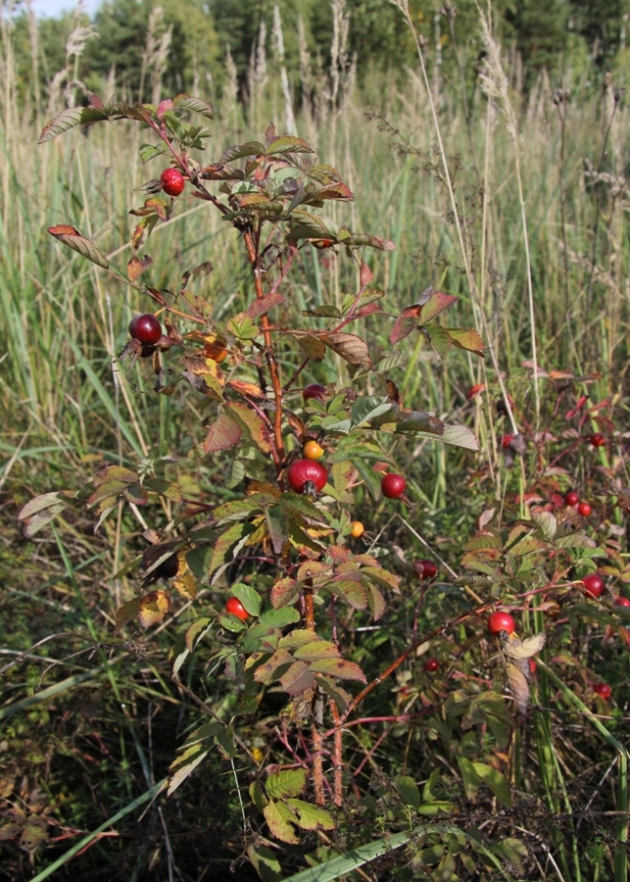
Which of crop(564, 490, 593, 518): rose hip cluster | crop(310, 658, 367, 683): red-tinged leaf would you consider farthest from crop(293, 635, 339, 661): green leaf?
crop(564, 490, 593, 518): rose hip cluster

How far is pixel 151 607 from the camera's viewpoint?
883 mm

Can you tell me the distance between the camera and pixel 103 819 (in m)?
1.15

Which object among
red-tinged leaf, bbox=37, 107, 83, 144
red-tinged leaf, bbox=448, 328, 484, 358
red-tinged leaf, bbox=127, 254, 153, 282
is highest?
red-tinged leaf, bbox=37, 107, 83, 144

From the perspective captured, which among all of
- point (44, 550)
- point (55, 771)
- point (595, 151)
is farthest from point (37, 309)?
point (595, 151)

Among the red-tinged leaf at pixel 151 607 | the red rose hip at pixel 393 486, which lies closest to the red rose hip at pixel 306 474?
the red rose hip at pixel 393 486

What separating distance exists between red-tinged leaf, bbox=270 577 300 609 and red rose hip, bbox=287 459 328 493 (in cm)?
11

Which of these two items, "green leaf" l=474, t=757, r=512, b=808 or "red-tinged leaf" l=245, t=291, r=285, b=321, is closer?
"red-tinged leaf" l=245, t=291, r=285, b=321

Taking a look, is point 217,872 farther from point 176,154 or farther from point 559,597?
point 176,154

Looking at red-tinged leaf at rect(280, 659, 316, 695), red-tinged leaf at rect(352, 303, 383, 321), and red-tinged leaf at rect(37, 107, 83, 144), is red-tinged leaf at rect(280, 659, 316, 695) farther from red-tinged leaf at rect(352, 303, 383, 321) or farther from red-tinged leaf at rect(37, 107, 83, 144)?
red-tinged leaf at rect(37, 107, 83, 144)

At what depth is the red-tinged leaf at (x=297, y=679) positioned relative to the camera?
0.67m

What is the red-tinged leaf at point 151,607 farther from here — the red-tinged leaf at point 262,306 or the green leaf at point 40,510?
the red-tinged leaf at point 262,306

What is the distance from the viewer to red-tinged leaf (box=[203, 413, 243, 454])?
0.69 m

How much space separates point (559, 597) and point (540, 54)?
1816cm

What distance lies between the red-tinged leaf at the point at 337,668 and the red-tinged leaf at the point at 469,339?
1.14ft
